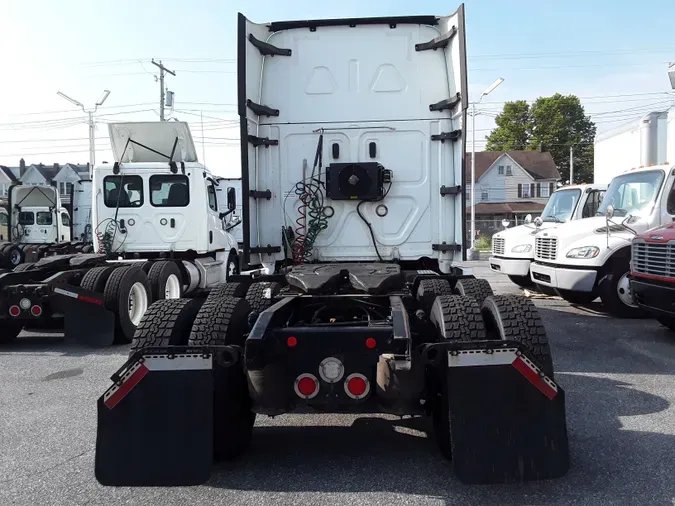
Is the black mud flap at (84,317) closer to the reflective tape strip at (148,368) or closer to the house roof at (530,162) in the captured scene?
the reflective tape strip at (148,368)

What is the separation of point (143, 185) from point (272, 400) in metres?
8.30

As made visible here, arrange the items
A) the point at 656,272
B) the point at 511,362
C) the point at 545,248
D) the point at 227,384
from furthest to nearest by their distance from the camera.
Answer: the point at 545,248 → the point at 656,272 → the point at 227,384 → the point at 511,362

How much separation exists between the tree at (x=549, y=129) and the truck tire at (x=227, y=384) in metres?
67.1

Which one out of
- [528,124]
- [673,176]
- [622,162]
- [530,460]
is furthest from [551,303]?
[528,124]

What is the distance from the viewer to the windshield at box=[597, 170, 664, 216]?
9.92m

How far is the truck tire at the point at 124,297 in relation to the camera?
8.18 m

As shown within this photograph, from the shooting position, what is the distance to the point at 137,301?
29.7 ft

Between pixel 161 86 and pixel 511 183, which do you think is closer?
pixel 161 86

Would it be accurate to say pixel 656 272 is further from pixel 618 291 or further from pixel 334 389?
pixel 334 389

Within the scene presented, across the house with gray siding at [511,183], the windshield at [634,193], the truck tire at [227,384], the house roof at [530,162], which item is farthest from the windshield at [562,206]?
the house roof at [530,162]

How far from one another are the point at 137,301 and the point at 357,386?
6.29 m

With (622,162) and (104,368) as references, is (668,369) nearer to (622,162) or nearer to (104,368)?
(104,368)

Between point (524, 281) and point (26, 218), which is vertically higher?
point (26, 218)

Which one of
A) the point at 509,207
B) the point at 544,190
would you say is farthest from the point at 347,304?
the point at 544,190
